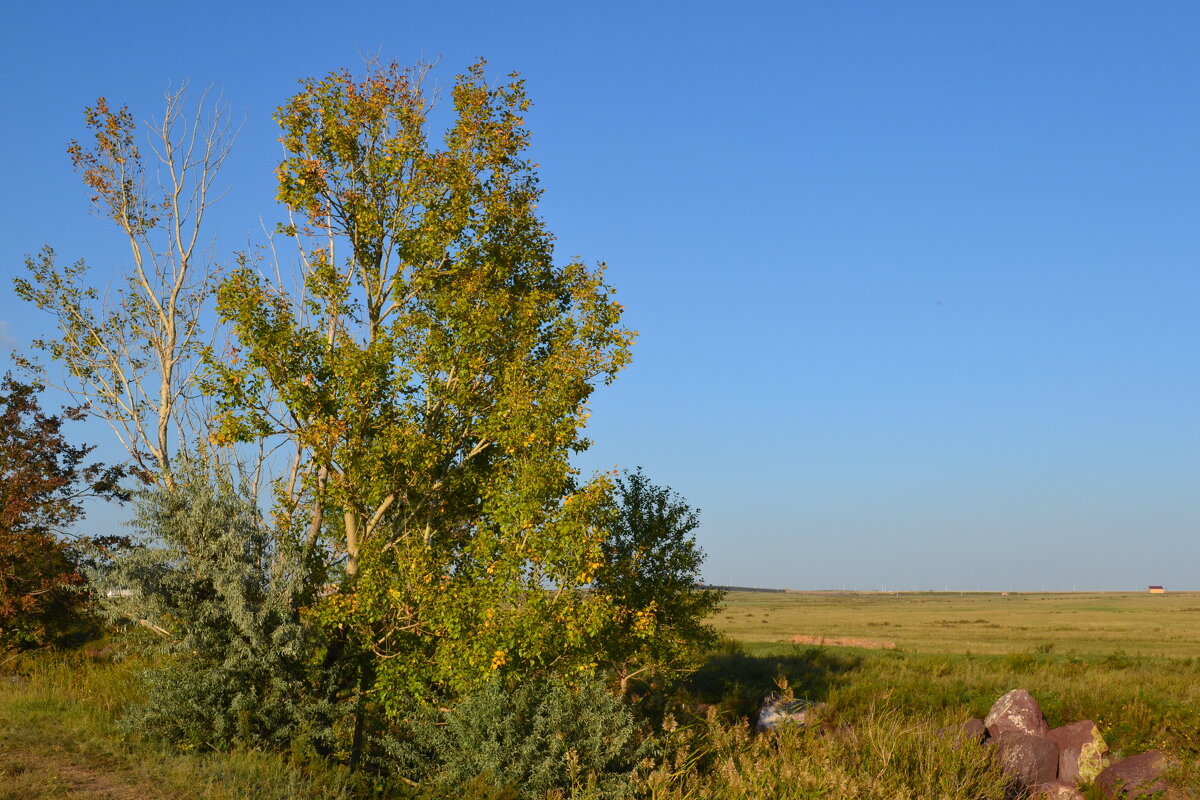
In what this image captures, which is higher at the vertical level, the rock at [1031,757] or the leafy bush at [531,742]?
the leafy bush at [531,742]

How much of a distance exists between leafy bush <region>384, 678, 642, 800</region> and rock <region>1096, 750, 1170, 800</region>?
13891 millimetres

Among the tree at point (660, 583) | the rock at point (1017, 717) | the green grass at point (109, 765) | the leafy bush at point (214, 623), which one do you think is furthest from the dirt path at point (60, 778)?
the rock at point (1017, 717)

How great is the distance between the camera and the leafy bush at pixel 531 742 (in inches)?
675

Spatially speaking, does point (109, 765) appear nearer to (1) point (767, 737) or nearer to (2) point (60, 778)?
(2) point (60, 778)

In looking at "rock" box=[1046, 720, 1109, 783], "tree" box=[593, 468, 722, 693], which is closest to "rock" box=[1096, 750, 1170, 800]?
"rock" box=[1046, 720, 1109, 783]

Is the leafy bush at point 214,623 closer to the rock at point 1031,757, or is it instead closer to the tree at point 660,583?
the tree at point 660,583

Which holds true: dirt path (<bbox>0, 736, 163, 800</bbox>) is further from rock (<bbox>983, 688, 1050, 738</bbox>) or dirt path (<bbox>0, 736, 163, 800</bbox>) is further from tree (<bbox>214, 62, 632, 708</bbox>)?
rock (<bbox>983, 688, 1050, 738</bbox>)

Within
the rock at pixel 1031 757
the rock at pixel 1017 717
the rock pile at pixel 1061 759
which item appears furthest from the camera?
the rock at pixel 1017 717

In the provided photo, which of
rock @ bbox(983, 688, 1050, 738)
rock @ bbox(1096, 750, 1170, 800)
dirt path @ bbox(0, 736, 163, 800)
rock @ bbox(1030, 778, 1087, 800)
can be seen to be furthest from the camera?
rock @ bbox(983, 688, 1050, 738)

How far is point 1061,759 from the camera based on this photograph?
2620 cm

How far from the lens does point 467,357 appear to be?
73.1ft

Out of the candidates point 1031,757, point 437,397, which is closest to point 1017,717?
point 1031,757

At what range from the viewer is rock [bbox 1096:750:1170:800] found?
23719 mm

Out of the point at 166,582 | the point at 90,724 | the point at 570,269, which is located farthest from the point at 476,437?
the point at 90,724
